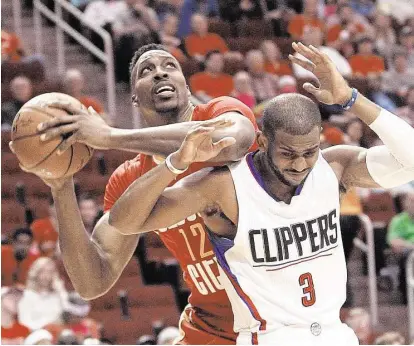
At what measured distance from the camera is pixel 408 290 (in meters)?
10.3

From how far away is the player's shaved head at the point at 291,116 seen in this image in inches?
172

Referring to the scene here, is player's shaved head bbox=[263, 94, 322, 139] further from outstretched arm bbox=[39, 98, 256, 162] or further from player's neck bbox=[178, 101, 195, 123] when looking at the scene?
player's neck bbox=[178, 101, 195, 123]

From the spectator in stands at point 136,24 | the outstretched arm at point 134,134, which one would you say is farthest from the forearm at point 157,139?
the spectator in stands at point 136,24

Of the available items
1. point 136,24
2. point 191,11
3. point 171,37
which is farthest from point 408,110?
point 136,24

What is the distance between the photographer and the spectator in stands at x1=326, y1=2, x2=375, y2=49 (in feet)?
47.0

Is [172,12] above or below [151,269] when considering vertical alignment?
above

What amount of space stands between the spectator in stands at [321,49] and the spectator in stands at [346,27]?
15.0 inches

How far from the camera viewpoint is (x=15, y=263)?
917 centimetres

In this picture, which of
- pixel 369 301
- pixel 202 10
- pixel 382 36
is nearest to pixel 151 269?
pixel 369 301

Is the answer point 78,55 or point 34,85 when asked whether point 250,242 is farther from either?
point 78,55

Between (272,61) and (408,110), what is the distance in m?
1.68

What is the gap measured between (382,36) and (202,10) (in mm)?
2508

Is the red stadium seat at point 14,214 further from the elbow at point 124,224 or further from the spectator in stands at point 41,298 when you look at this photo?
the elbow at point 124,224

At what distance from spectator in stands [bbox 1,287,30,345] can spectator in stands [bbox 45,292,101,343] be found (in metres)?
0.26
